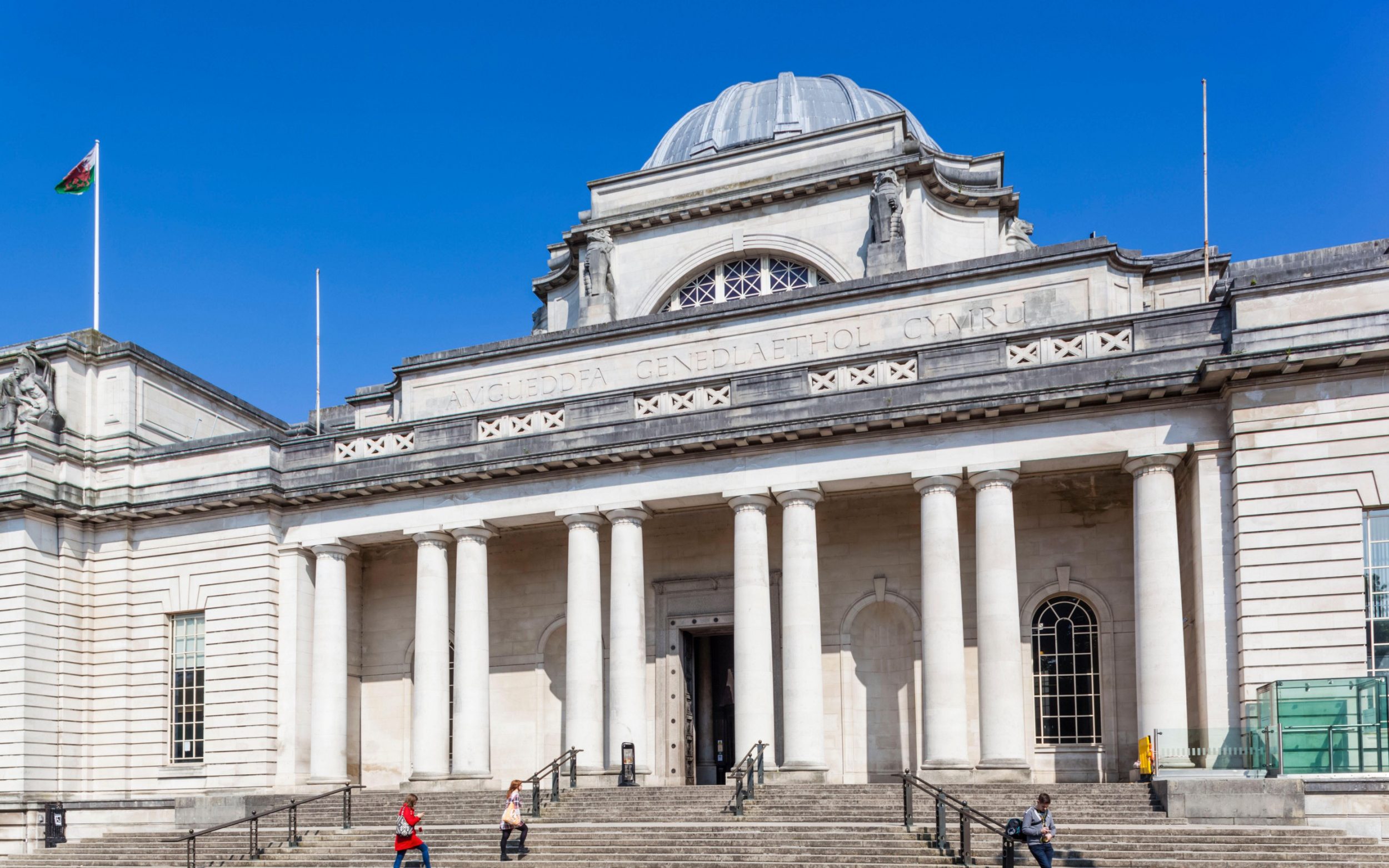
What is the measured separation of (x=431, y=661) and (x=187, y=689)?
20.8 ft

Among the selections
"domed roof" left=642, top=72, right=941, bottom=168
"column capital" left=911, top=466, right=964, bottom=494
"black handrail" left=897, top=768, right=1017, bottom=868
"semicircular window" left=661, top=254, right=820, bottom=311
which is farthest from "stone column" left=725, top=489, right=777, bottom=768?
"domed roof" left=642, top=72, right=941, bottom=168

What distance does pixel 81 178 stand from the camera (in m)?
33.9

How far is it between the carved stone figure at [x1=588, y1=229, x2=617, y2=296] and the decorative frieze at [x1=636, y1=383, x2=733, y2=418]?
26.4ft

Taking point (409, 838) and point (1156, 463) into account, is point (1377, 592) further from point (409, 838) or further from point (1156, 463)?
point (409, 838)

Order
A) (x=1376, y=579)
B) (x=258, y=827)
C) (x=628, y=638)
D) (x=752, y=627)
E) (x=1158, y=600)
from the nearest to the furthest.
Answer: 1. (x=1376, y=579)
2. (x=1158, y=600)
3. (x=258, y=827)
4. (x=752, y=627)
5. (x=628, y=638)

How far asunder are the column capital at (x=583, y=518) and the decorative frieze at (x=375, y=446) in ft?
13.8

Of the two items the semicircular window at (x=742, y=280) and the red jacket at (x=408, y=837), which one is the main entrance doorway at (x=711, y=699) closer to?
the semicircular window at (x=742, y=280)

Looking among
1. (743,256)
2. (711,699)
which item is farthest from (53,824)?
(743,256)

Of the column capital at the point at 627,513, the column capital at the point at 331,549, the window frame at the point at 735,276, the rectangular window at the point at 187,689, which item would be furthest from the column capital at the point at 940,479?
the rectangular window at the point at 187,689

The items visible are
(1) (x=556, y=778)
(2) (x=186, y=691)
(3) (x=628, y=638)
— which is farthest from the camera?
(2) (x=186, y=691)

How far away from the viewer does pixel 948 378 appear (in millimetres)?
25328

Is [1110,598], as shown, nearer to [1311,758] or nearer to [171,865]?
[1311,758]

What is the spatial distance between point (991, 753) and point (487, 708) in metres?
10.7

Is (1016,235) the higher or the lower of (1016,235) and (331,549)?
the higher
